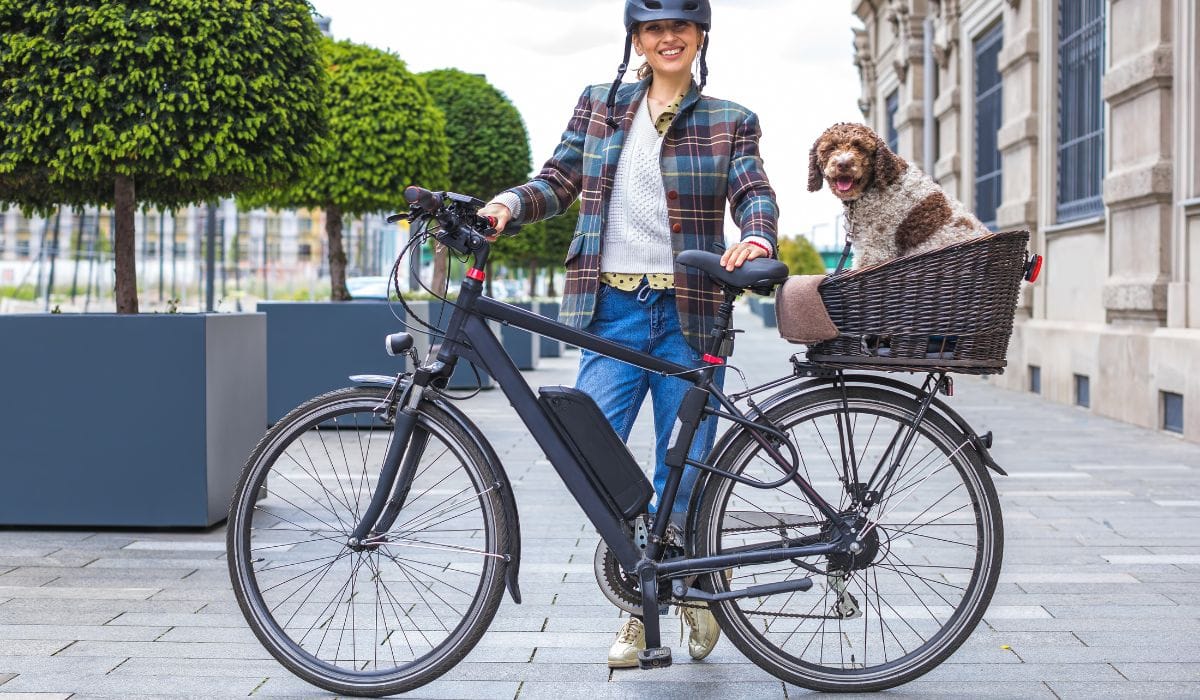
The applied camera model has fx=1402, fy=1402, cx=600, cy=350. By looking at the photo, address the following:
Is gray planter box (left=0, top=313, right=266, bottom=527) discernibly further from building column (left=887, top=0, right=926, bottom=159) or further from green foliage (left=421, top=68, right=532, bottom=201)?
building column (left=887, top=0, right=926, bottom=159)

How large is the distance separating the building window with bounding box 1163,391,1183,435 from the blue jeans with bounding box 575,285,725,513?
7256 millimetres

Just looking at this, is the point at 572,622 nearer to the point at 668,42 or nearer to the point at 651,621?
the point at 651,621

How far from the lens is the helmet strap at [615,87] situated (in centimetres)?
405

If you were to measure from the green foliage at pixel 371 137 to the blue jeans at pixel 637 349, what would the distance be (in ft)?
27.4

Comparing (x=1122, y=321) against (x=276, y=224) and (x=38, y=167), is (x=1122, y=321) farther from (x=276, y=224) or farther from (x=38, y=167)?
(x=276, y=224)

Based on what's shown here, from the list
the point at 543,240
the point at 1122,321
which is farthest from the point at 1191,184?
the point at 543,240

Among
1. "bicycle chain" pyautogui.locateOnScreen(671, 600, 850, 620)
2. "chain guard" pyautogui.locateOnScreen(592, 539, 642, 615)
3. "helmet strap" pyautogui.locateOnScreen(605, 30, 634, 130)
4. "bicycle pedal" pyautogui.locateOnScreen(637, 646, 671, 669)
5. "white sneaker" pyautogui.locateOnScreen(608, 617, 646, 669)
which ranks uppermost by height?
"helmet strap" pyautogui.locateOnScreen(605, 30, 634, 130)

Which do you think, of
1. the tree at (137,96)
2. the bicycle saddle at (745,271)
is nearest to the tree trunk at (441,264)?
the bicycle saddle at (745,271)

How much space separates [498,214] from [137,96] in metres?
3.42

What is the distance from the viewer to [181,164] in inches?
266

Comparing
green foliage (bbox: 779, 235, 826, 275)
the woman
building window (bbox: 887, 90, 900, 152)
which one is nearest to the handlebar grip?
the woman

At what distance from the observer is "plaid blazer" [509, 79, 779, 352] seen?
3916 mm

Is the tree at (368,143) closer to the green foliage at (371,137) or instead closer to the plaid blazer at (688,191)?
the green foliage at (371,137)

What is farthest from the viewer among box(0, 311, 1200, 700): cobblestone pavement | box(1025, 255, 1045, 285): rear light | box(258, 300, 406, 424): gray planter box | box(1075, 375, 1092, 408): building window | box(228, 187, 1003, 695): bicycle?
box(1075, 375, 1092, 408): building window
